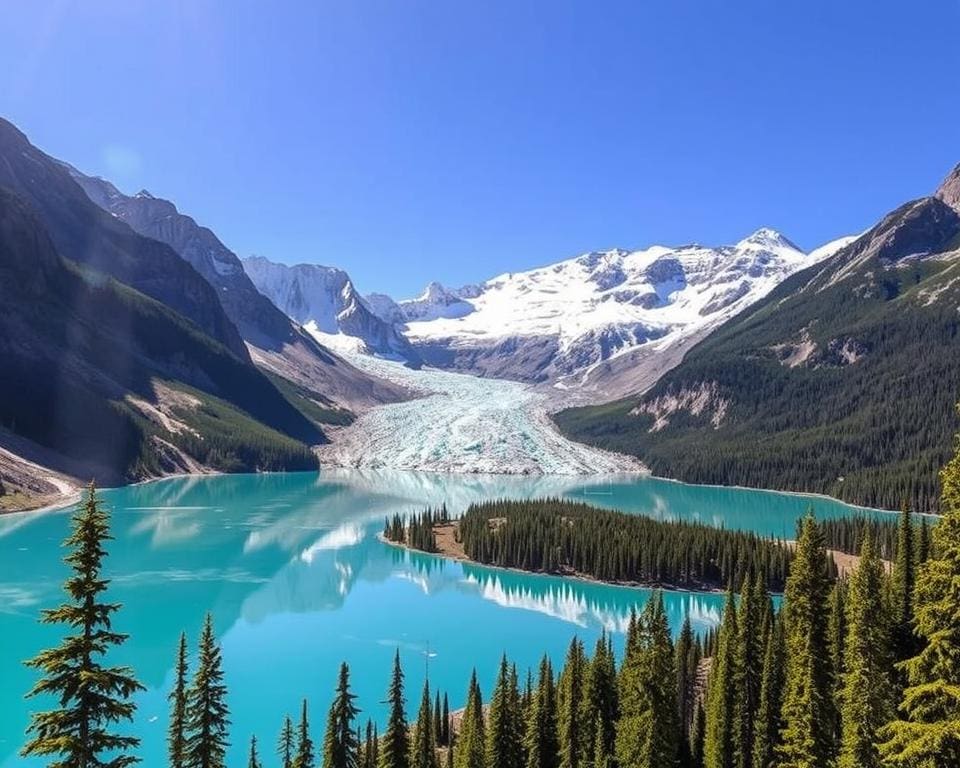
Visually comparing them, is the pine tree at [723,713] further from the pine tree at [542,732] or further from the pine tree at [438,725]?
the pine tree at [438,725]

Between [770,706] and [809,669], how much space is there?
396 inches

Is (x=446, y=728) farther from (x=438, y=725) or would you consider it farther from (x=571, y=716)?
(x=571, y=716)

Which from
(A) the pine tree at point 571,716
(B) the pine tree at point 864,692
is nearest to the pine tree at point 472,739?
(A) the pine tree at point 571,716

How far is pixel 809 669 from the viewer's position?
3006 cm

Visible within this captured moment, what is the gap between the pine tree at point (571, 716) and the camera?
134ft

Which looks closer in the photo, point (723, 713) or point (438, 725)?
point (723, 713)

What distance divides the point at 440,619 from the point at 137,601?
33.1 meters

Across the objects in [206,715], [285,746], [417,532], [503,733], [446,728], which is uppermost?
[206,715]

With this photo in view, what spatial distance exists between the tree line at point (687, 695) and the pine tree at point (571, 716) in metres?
0.10

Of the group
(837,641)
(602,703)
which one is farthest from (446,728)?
(837,641)

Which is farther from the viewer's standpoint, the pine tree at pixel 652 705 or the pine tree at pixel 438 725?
the pine tree at pixel 438 725

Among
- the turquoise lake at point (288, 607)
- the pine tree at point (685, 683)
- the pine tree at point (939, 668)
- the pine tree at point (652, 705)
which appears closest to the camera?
the pine tree at point (939, 668)

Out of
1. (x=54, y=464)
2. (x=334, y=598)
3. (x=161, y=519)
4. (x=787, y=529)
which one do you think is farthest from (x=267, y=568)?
(x=787, y=529)

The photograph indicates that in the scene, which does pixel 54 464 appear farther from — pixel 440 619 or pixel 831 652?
pixel 831 652
